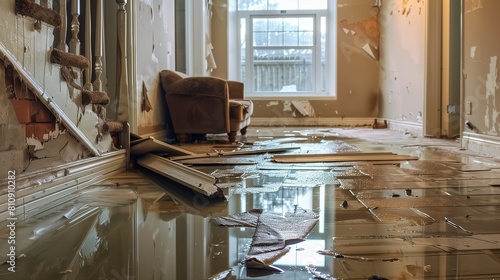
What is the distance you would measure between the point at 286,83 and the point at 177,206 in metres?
7.36

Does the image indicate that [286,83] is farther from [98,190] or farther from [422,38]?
[98,190]

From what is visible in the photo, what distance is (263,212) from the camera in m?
1.63

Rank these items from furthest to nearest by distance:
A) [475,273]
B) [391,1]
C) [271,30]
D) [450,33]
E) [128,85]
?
[271,30] < [391,1] < [450,33] < [128,85] < [475,273]

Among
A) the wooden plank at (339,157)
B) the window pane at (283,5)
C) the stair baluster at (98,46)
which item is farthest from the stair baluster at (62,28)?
the window pane at (283,5)

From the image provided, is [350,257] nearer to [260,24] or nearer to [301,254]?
[301,254]

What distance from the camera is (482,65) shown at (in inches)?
142

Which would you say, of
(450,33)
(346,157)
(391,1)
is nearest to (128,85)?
(346,157)

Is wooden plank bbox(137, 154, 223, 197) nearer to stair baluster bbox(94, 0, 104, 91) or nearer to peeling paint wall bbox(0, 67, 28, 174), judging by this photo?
stair baluster bbox(94, 0, 104, 91)

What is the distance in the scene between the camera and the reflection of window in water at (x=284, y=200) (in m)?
1.71

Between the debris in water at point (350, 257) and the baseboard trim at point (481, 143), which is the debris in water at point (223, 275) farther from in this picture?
the baseboard trim at point (481, 143)

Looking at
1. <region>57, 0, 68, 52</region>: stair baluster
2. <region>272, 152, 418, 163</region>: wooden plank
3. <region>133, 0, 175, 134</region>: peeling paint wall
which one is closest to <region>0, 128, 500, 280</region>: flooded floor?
<region>57, 0, 68, 52</region>: stair baluster

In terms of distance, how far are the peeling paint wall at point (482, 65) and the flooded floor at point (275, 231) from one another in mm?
1200

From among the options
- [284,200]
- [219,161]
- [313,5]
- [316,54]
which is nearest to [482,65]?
[219,161]

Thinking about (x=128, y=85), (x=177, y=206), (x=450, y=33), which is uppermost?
A: (x=450, y=33)
